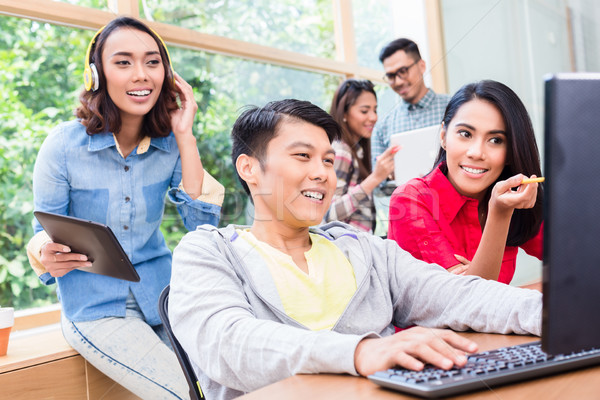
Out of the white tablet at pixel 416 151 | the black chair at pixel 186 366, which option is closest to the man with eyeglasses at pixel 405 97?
the white tablet at pixel 416 151

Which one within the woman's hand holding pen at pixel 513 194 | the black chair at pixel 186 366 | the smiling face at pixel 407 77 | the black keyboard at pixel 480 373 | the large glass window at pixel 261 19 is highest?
the large glass window at pixel 261 19

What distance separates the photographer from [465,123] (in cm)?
148

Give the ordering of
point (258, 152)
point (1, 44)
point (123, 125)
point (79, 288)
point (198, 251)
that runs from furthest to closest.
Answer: point (1, 44)
point (123, 125)
point (79, 288)
point (258, 152)
point (198, 251)

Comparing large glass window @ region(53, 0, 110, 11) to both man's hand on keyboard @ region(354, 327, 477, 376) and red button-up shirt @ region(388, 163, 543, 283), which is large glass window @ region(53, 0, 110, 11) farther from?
man's hand on keyboard @ region(354, 327, 477, 376)

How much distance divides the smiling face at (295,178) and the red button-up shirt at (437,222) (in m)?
0.31

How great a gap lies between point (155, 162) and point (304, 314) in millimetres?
921

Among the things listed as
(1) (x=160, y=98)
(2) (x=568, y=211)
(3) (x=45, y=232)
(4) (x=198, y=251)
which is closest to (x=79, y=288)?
(3) (x=45, y=232)

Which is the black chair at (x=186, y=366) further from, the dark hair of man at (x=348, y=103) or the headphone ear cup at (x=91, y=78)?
the dark hair of man at (x=348, y=103)

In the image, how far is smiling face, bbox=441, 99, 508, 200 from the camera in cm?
145

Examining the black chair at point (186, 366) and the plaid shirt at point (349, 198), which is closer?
the black chair at point (186, 366)

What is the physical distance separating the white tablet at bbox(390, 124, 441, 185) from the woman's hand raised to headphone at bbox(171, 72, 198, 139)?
938 mm

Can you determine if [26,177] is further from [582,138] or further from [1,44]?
[582,138]

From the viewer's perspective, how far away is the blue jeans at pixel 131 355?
1.55 m

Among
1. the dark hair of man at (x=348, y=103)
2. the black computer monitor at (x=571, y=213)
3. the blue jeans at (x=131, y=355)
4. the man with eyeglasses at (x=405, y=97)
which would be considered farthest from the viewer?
the man with eyeglasses at (x=405, y=97)
